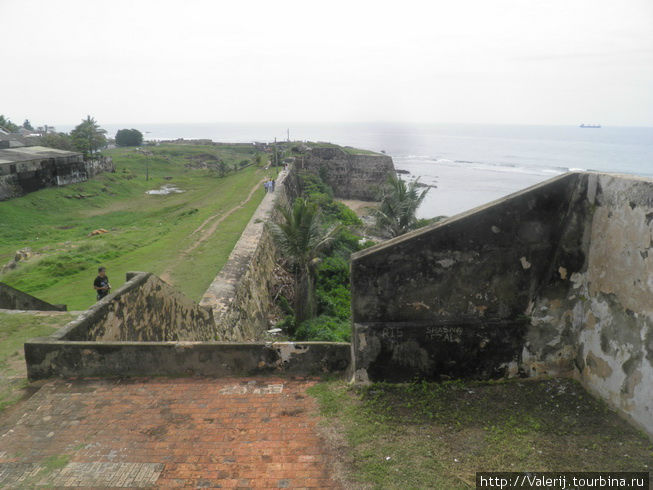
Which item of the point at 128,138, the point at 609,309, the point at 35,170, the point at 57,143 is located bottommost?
the point at 609,309

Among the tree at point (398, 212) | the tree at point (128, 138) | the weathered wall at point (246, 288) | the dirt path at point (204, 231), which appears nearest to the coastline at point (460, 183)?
the tree at point (398, 212)

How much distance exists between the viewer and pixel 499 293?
4109 mm

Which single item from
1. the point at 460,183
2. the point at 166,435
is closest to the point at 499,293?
the point at 166,435

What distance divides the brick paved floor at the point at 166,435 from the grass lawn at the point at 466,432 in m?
0.31

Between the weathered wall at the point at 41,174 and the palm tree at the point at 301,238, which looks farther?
the weathered wall at the point at 41,174

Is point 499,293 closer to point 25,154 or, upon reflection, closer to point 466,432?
point 466,432

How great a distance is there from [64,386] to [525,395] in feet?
14.6

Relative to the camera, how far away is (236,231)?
57.8 feet

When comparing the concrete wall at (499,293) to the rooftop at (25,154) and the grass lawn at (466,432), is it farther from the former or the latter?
the rooftop at (25,154)

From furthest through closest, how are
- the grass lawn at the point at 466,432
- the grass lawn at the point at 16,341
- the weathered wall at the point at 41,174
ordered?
the weathered wall at the point at 41,174
the grass lawn at the point at 16,341
the grass lawn at the point at 466,432

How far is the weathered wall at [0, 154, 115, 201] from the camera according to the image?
81.9ft

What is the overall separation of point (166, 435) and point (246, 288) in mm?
8902

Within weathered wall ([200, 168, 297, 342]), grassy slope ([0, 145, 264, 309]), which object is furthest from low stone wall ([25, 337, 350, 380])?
grassy slope ([0, 145, 264, 309])

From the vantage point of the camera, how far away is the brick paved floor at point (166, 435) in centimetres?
333
